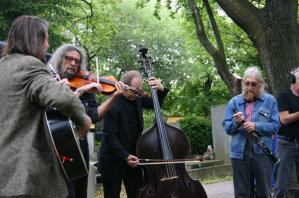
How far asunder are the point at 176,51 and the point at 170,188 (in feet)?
72.0

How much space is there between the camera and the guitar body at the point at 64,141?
2.04 metres

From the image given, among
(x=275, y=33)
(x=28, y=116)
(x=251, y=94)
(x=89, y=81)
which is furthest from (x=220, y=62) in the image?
(x=28, y=116)

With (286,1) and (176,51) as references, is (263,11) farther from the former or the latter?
(176,51)

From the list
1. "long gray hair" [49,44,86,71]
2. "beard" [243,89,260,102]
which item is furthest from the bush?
"long gray hair" [49,44,86,71]

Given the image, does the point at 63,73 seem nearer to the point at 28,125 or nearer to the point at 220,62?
the point at 28,125

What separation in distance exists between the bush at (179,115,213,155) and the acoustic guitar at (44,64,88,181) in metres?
11.9

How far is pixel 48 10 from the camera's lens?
11031mm

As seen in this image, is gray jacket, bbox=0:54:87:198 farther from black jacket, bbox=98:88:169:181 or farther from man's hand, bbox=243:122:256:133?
man's hand, bbox=243:122:256:133

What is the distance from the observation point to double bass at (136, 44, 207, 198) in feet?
11.6

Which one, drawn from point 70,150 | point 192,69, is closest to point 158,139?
point 70,150

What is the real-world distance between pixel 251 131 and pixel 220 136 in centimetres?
771

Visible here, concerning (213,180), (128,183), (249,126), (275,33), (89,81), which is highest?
(275,33)

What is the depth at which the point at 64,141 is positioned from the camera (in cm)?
205

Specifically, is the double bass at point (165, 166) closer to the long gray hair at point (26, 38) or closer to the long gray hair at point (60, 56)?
the long gray hair at point (60, 56)
